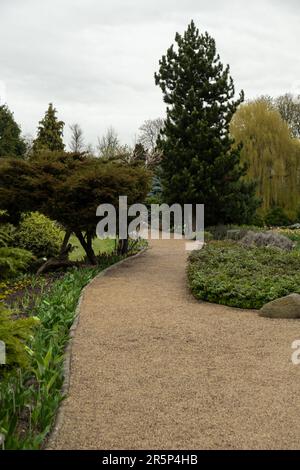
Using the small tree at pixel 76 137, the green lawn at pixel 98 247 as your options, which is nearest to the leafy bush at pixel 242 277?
the green lawn at pixel 98 247

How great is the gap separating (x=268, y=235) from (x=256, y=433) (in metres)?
12.4

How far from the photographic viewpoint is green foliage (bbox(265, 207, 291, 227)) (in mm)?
25062

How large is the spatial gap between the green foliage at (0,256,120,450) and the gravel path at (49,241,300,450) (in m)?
0.16

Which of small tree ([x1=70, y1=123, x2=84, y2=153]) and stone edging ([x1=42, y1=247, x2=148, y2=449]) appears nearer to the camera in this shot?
stone edging ([x1=42, y1=247, x2=148, y2=449])

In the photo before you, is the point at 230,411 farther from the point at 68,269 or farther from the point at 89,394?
the point at 68,269

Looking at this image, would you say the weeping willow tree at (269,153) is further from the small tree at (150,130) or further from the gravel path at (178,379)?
the gravel path at (178,379)

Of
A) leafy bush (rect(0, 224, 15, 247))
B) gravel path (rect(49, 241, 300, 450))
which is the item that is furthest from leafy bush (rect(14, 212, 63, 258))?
gravel path (rect(49, 241, 300, 450))

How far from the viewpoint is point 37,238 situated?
12.9 metres

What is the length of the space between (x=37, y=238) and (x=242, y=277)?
20.2 feet

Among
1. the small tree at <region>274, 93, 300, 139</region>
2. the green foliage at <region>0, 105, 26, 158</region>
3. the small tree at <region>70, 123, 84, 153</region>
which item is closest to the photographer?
the green foliage at <region>0, 105, 26, 158</region>

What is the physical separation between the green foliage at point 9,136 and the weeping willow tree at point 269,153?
11.7 metres

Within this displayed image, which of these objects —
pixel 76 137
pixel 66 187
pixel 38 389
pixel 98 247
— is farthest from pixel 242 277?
pixel 76 137

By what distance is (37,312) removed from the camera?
23.8 ft

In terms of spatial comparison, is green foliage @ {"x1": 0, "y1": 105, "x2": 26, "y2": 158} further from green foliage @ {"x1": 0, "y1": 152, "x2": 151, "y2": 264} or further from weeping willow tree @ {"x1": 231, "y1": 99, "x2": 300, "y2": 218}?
green foliage @ {"x1": 0, "y1": 152, "x2": 151, "y2": 264}
